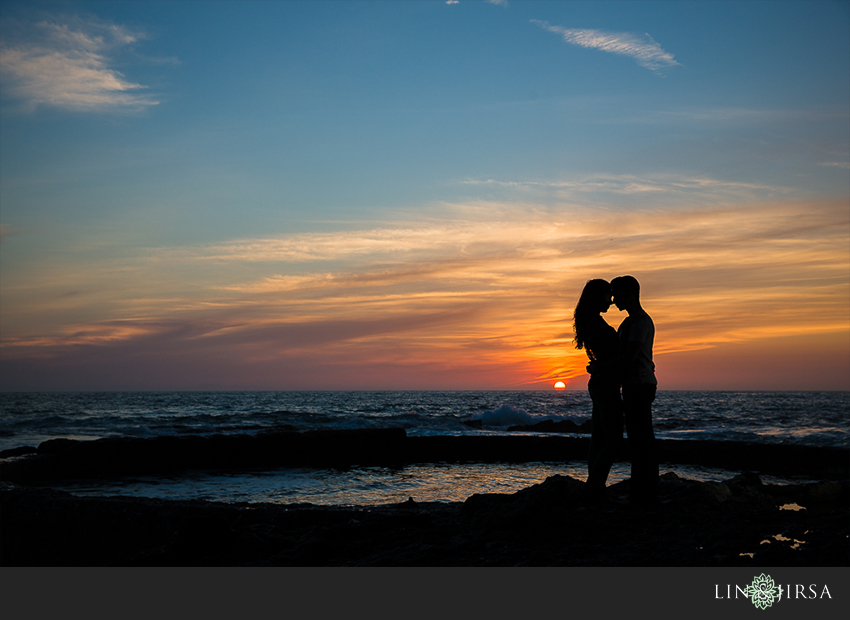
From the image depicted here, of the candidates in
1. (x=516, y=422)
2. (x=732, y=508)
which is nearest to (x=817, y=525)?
(x=732, y=508)

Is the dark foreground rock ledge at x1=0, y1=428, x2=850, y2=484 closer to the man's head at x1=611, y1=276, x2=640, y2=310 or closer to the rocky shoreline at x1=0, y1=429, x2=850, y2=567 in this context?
the rocky shoreline at x1=0, y1=429, x2=850, y2=567

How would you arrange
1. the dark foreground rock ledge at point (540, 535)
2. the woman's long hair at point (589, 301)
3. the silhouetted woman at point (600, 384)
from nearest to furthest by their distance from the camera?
1. the dark foreground rock ledge at point (540, 535)
2. the silhouetted woman at point (600, 384)
3. the woman's long hair at point (589, 301)

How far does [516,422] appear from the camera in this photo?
34312 millimetres

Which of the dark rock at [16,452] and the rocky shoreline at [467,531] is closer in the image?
the rocky shoreline at [467,531]

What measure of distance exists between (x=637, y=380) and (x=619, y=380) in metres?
0.14

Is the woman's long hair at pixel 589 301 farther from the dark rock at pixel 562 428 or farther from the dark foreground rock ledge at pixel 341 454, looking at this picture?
the dark rock at pixel 562 428

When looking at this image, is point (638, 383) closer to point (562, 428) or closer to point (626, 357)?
point (626, 357)

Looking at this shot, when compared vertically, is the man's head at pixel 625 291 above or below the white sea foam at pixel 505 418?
above
